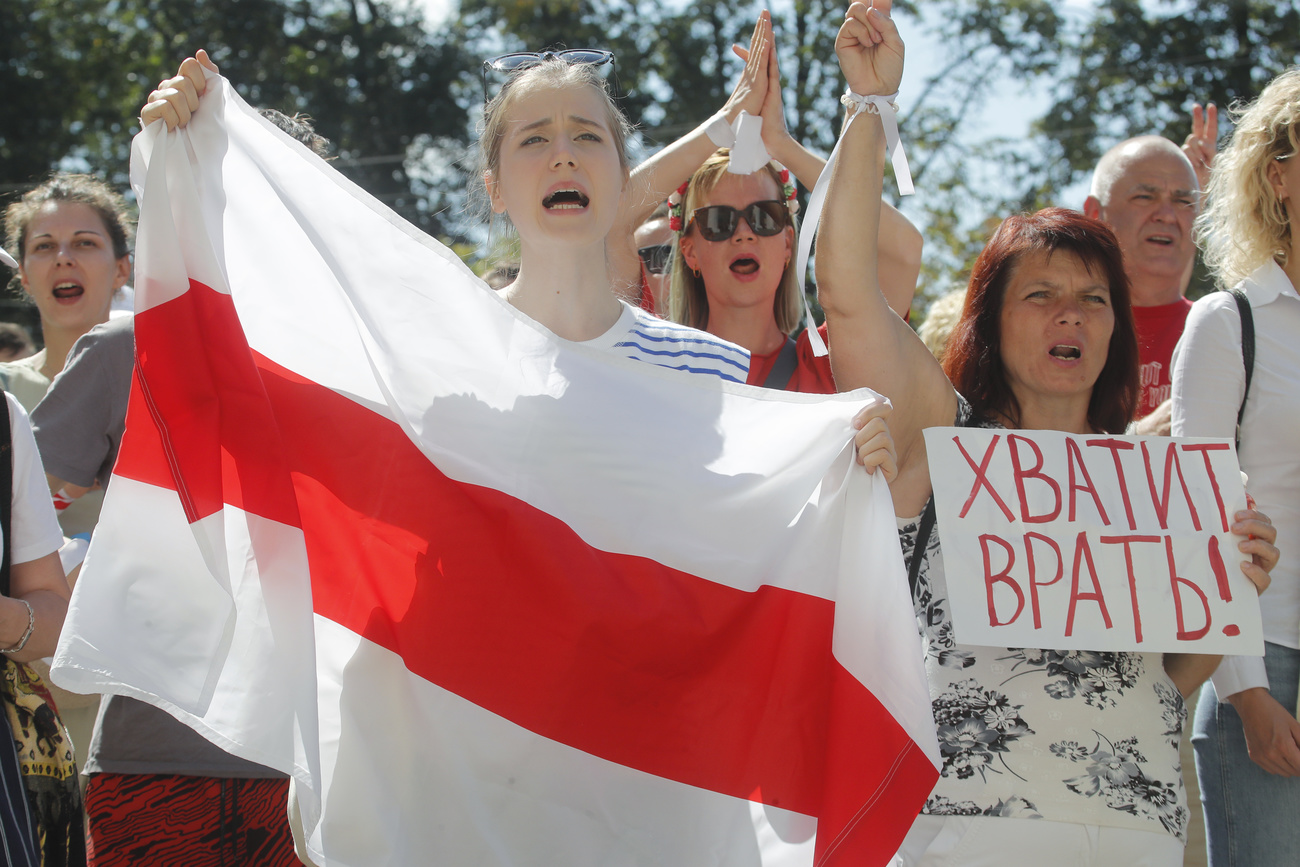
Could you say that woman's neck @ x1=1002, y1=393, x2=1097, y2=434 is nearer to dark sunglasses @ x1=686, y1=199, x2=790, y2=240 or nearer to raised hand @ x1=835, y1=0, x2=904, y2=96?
raised hand @ x1=835, y1=0, x2=904, y2=96

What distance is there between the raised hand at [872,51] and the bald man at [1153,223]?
1986 millimetres

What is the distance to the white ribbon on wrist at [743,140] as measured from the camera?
3193 millimetres

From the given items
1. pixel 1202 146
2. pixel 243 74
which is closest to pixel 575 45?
pixel 243 74

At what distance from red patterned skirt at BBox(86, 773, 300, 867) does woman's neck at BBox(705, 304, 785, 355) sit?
66.7 inches

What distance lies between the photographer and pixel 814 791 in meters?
2.09

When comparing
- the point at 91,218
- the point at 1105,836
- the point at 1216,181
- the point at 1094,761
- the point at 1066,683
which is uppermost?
the point at 91,218

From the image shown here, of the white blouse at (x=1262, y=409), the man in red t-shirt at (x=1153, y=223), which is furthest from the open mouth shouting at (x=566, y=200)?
the man in red t-shirt at (x=1153, y=223)

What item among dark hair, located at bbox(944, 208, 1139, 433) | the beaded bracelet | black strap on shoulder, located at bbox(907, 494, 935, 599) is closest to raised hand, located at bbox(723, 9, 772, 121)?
dark hair, located at bbox(944, 208, 1139, 433)

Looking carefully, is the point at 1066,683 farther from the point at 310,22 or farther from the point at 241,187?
the point at 310,22

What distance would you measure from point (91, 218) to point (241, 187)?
5.68ft

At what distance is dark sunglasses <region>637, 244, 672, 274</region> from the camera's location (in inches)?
159

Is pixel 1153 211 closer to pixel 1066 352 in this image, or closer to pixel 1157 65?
pixel 1066 352

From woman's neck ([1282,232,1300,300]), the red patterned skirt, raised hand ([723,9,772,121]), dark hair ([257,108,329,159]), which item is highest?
raised hand ([723,9,772,121])

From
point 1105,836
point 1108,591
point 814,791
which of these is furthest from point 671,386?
point 1105,836
